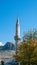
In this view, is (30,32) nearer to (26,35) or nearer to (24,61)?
(26,35)

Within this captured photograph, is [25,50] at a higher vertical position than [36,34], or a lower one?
lower

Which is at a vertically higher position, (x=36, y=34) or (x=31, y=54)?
(x=36, y=34)

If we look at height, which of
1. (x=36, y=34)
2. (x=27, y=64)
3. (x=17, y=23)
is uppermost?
(x=17, y=23)

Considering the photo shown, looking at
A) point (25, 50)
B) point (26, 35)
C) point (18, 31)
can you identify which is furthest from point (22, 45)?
point (18, 31)

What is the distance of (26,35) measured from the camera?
53.2 m

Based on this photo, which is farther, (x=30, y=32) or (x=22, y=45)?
(x=30, y=32)

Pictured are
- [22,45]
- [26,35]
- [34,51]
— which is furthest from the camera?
[26,35]

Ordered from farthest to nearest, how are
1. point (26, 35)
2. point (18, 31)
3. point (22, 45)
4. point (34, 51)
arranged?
point (18, 31), point (26, 35), point (22, 45), point (34, 51)

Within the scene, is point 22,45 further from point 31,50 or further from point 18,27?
point 18,27

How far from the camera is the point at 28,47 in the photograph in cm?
4012

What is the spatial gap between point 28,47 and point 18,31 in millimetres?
33043

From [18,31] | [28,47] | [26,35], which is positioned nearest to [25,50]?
[28,47]

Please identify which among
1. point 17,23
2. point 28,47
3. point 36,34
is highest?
point 17,23

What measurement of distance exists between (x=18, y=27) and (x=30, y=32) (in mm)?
18466
